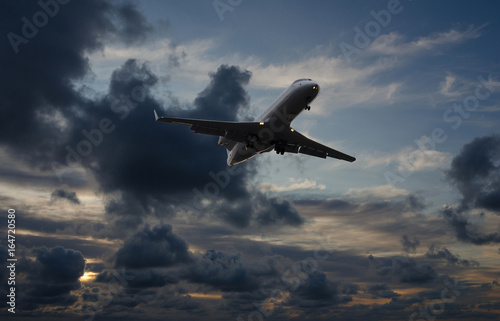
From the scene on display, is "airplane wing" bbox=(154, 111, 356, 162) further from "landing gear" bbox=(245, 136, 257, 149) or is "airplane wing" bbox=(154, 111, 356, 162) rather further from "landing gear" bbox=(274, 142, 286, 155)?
"landing gear" bbox=(274, 142, 286, 155)

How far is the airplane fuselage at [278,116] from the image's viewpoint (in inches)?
2901

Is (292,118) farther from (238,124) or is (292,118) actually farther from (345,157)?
(345,157)

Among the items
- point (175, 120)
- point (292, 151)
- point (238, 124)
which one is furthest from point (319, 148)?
point (175, 120)

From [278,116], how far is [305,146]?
638 inches

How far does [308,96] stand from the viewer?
7375 centimetres

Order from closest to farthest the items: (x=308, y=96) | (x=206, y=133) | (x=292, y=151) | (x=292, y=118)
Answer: (x=308, y=96), (x=292, y=118), (x=206, y=133), (x=292, y=151)

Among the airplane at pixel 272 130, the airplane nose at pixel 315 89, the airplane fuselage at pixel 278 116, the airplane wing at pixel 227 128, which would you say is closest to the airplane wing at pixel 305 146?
the airplane at pixel 272 130

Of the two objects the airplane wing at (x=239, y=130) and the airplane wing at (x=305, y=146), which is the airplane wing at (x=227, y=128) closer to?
the airplane wing at (x=239, y=130)

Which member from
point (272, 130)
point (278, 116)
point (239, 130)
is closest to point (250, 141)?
point (239, 130)

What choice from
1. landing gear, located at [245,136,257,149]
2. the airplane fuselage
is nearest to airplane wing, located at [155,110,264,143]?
landing gear, located at [245,136,257,149]

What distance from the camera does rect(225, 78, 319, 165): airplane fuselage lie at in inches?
2901

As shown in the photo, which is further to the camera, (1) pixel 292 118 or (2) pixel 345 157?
(2) pixel 345 157

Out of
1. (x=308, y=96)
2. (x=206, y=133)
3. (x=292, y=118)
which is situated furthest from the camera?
(x=206, y=133)

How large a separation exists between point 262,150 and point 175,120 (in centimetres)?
2012
